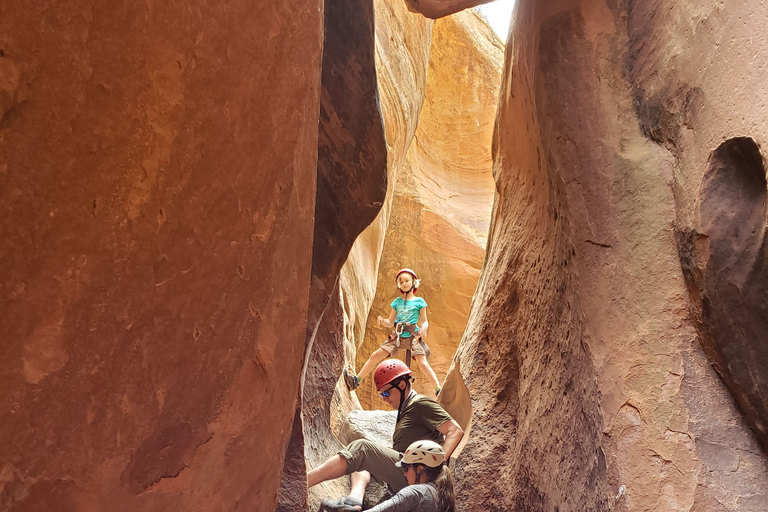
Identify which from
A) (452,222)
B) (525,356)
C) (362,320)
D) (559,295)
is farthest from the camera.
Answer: (452,222)

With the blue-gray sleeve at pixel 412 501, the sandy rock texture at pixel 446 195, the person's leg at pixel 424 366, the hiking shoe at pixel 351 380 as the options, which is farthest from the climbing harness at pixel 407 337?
the sandy rock texture at pixel 446 195

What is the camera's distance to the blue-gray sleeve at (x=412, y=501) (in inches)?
135

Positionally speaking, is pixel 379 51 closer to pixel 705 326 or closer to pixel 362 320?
pixel 362 320

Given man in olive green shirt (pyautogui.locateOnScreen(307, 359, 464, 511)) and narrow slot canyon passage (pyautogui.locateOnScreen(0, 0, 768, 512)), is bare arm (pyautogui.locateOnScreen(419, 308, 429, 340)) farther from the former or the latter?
narrow slot canyon passage (pyautogui.locateOnScreen(0, 0, 768, 512))

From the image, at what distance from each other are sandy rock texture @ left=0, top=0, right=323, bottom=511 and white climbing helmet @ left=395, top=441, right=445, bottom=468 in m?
1.75

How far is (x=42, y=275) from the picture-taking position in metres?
1.44

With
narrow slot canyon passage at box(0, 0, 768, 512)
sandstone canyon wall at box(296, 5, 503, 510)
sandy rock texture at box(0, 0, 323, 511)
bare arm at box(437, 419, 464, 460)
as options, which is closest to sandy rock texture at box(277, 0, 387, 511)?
narrow slot canyon passage at box(0, 0, 768, 512)

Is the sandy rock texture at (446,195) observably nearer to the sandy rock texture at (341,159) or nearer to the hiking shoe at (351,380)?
the hiking shoe at (351,380)

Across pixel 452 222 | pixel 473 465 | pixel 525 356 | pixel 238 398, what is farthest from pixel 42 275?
pixel 452 222

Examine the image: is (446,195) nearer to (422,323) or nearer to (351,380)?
(422,323)

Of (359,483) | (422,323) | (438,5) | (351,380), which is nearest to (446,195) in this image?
(422,323)

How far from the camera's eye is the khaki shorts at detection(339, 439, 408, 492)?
418 centimetres

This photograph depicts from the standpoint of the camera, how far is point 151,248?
1.65 m

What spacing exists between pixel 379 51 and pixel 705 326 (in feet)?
19.3
